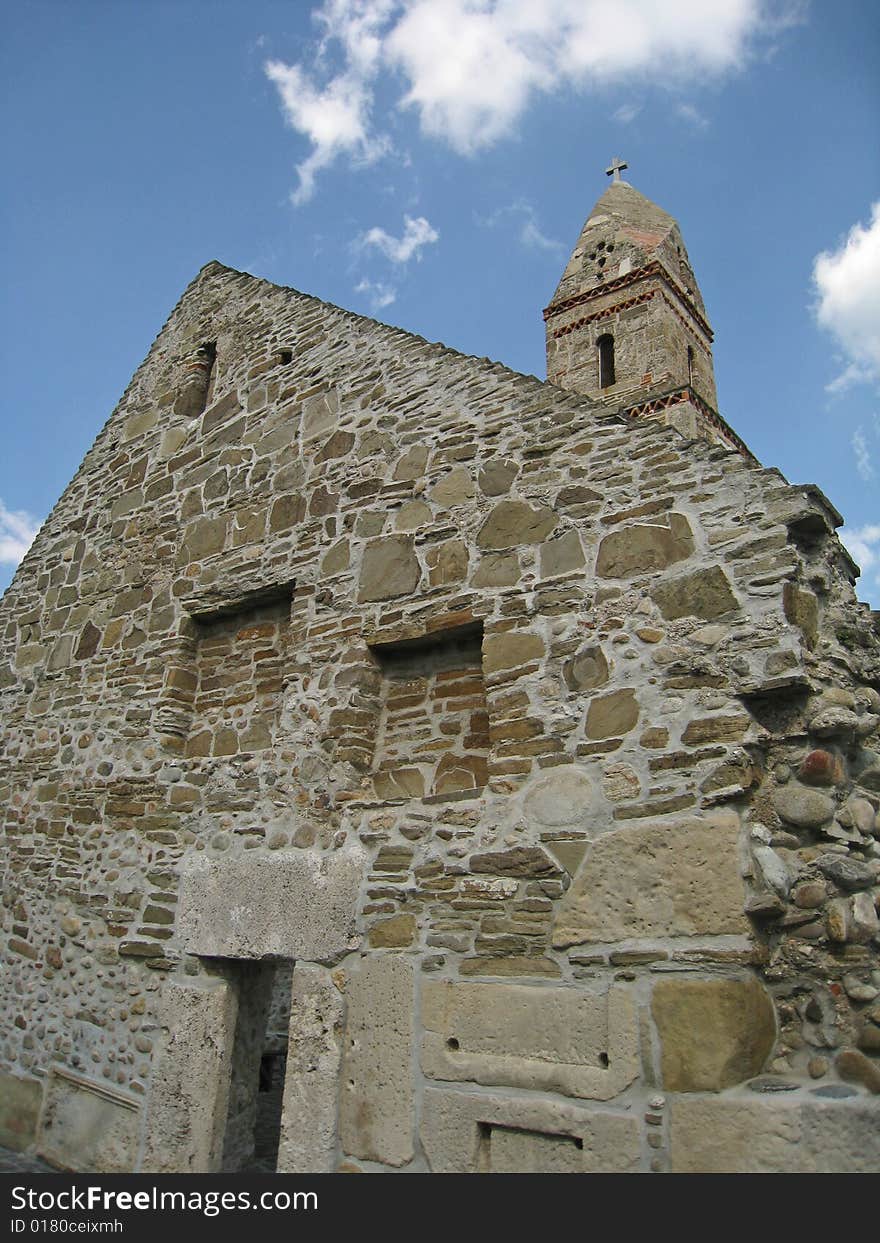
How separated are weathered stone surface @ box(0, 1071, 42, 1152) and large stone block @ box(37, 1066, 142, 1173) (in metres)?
0.11

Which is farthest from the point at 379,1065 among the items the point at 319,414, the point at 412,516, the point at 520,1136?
the point at 319,414

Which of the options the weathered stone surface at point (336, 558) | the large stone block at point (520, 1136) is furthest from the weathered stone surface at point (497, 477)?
the large stone block at point (520, 1136)

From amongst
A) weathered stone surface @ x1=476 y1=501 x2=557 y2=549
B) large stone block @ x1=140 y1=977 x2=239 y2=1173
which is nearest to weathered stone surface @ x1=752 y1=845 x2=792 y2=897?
weathered stone surface @ x1=476 y1=501 x2=557 y2=549

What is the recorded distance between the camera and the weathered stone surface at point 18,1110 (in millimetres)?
5062

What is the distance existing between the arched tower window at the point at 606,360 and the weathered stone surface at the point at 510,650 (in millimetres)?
13025

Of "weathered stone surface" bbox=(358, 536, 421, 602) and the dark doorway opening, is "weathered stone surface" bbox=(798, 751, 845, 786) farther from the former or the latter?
the dark doorway opening

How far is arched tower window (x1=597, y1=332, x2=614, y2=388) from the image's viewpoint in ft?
52.7

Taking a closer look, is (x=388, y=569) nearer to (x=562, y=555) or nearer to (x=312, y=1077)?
(x=562, y=555)

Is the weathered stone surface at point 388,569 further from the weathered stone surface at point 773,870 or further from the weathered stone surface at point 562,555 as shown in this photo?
the weathered stone surface at point 773,870

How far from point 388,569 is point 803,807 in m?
2.48

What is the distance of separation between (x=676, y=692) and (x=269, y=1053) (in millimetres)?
5536

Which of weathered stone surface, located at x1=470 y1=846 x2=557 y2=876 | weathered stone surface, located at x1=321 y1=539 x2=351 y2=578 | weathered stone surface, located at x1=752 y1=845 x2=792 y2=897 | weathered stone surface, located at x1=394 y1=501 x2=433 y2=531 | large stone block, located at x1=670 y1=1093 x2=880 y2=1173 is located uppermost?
weathered stone surface, located at x1=394 y1=501 x2=433 y2=531

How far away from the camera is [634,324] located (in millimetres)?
Answer: 15922

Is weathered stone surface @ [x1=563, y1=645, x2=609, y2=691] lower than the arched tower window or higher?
lower
